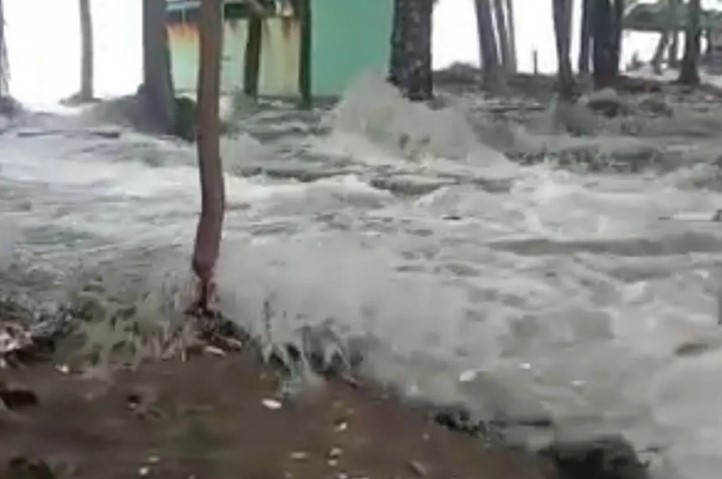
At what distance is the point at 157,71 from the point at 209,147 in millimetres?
2909

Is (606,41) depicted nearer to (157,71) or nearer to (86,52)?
(157,71)

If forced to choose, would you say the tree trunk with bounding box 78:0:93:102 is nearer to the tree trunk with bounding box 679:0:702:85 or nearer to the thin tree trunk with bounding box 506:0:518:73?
the thin tree trunk with bounding box 506:0:518:73

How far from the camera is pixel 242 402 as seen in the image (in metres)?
2.04

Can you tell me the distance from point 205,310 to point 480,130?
3.06 metres

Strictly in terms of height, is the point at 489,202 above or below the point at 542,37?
below

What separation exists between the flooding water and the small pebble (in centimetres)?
29

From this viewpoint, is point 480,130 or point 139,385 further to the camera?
point 480,130

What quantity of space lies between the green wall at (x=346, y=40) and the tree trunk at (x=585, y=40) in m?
0.86

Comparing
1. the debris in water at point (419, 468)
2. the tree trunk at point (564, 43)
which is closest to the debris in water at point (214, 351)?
the debris in water at point (419, 468)

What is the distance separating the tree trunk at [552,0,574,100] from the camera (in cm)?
521

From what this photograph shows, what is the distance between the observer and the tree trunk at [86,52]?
505cm

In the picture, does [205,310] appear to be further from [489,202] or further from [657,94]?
[657,94]

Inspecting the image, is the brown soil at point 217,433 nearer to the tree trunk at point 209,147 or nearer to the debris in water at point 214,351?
the debris in water at point 214,351

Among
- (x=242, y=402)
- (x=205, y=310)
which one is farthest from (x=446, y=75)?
(x=242, y=402)
